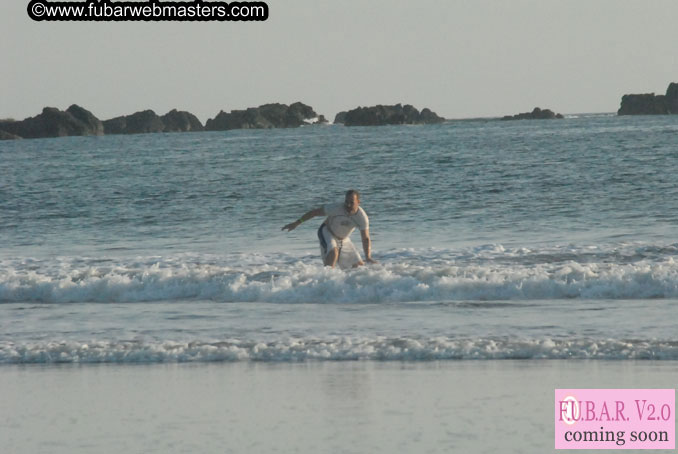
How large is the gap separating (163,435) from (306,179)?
34.4 meters

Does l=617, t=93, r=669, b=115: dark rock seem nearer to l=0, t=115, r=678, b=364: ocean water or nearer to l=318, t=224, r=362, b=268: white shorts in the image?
l=0, t=115, r=678, b=364: ocean water

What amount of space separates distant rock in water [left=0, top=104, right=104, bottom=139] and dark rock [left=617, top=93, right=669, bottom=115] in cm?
7877

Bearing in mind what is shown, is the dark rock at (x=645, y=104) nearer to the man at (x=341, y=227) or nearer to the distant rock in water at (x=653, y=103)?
the distant rock in water at (x=653, y=103)

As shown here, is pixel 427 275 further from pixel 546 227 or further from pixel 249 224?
pixel 249 224

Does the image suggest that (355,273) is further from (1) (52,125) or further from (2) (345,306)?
(1) (52,125)

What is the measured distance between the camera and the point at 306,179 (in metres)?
41.0

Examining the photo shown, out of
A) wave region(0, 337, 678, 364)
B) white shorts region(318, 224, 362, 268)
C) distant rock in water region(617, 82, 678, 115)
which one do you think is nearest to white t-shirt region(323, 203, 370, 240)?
white shorts region(318, 224, 362, 268)

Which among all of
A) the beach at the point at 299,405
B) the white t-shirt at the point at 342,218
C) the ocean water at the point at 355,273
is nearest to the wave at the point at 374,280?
the ocean water at the point at 355,273

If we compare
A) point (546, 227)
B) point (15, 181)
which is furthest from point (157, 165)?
point (546, 227)

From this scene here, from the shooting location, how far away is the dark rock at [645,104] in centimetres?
14200

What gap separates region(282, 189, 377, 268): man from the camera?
46.4 feet

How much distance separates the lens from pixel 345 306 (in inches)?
513

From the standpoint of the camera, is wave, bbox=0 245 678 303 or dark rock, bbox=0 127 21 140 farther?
dark rock, bbox=0 127 21 140

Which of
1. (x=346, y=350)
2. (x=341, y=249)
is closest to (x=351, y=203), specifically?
(x=341, y=249)
